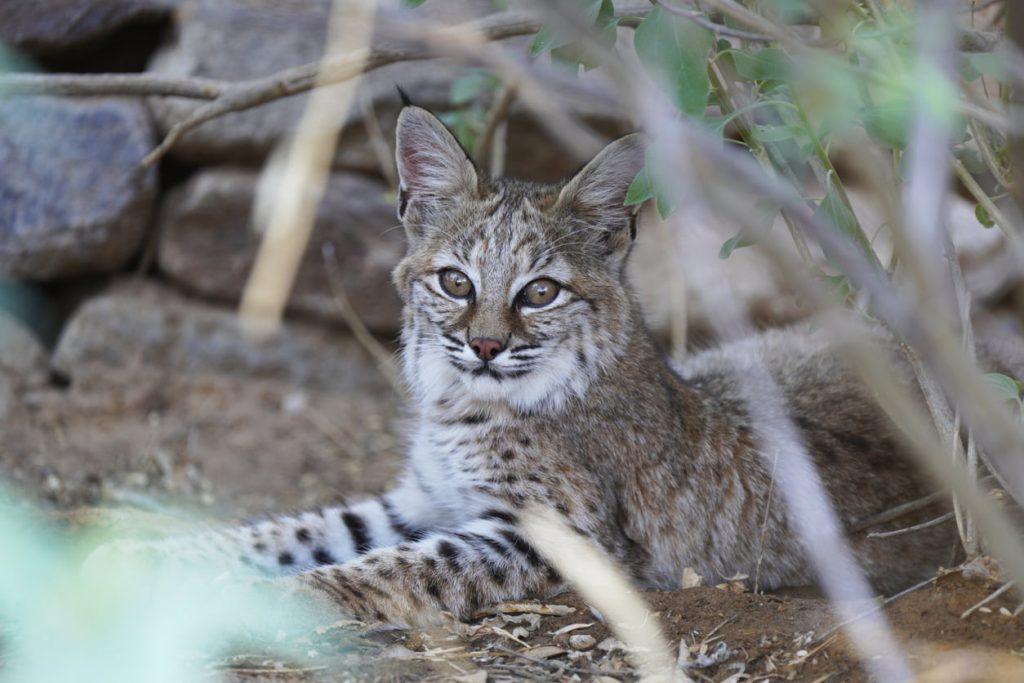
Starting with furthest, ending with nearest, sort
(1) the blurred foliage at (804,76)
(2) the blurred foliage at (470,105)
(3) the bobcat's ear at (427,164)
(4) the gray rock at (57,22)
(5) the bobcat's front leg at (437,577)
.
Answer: (4) the gray rock at (57,22) < (2) the blurred foliage at (470,105) < (3) the bobcat's ear at (427,164) < (5) the bobcat's front leg at (437,577) < (1) the blurred foliage at (804,76)

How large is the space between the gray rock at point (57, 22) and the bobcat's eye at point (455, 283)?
319 cm

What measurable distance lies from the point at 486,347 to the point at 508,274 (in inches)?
12.9

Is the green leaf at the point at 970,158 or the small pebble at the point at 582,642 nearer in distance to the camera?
the small pebble at the point at 582,642

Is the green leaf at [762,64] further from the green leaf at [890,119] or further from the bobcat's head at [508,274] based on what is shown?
the bobcat's head at [508,274]

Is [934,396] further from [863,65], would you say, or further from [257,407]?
[257,407]

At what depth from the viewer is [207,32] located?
257 inches

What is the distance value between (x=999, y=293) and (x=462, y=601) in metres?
5.14

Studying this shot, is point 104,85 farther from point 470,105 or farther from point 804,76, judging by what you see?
point 804,76

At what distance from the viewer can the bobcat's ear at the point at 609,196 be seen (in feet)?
14.1

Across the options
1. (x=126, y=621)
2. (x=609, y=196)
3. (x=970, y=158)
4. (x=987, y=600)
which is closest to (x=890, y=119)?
(x=970, y=158)

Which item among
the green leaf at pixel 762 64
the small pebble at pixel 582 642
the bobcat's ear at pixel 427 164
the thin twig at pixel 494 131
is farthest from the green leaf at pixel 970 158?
the thin twig at pixel 494 131

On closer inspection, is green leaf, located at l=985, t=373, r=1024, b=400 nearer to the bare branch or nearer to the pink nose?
the pink nose

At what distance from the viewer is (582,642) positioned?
3.64 meters

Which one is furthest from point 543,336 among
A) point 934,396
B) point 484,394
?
point 934,396
